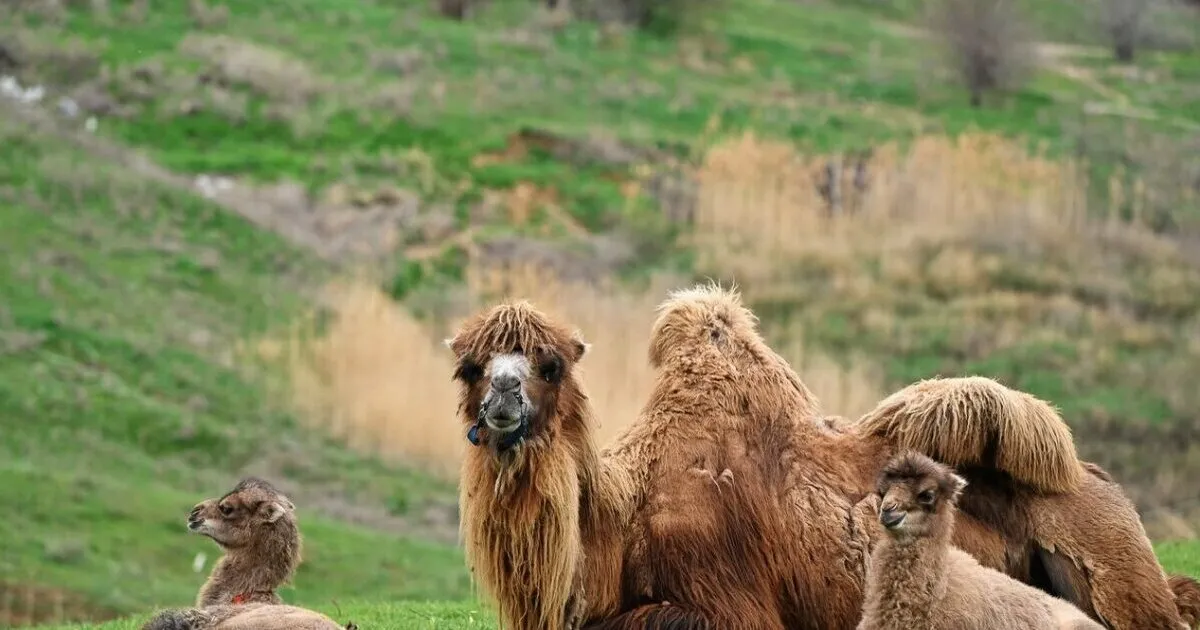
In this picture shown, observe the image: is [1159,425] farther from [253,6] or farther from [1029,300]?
[253,6]

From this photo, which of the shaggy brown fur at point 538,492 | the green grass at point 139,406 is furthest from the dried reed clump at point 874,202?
the shaggy brown fur at point 538,492

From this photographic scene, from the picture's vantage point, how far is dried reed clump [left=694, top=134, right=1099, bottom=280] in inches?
1458

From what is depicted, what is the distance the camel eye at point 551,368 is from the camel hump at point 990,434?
2.13 m

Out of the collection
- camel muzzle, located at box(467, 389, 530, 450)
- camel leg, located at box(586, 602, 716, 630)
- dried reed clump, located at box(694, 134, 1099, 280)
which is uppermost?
camel muzzle, located at box(467, 389, 530, 450)

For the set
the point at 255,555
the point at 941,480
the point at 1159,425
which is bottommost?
the point at 1159,425

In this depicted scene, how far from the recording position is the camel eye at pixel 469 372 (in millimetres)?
8898

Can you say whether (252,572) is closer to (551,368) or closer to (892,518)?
(551,368)

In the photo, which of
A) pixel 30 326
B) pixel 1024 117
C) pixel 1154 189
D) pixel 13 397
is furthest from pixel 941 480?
pixel 1024 117

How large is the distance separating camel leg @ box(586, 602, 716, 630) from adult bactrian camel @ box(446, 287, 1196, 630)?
Answer: 0.03ft

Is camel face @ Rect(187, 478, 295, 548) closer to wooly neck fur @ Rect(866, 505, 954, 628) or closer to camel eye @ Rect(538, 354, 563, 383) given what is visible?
camel eye @ Rect(538, 354, 563, 383)

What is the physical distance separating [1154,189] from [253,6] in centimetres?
2504

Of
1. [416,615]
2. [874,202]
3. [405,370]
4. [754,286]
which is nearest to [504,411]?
[416,615]

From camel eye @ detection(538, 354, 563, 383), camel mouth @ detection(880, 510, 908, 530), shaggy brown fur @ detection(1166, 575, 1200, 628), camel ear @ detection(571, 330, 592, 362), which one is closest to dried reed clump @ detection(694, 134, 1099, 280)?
shaggy brown fur @ detection(1166, 575, 1200, 628)

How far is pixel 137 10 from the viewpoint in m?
49.6
